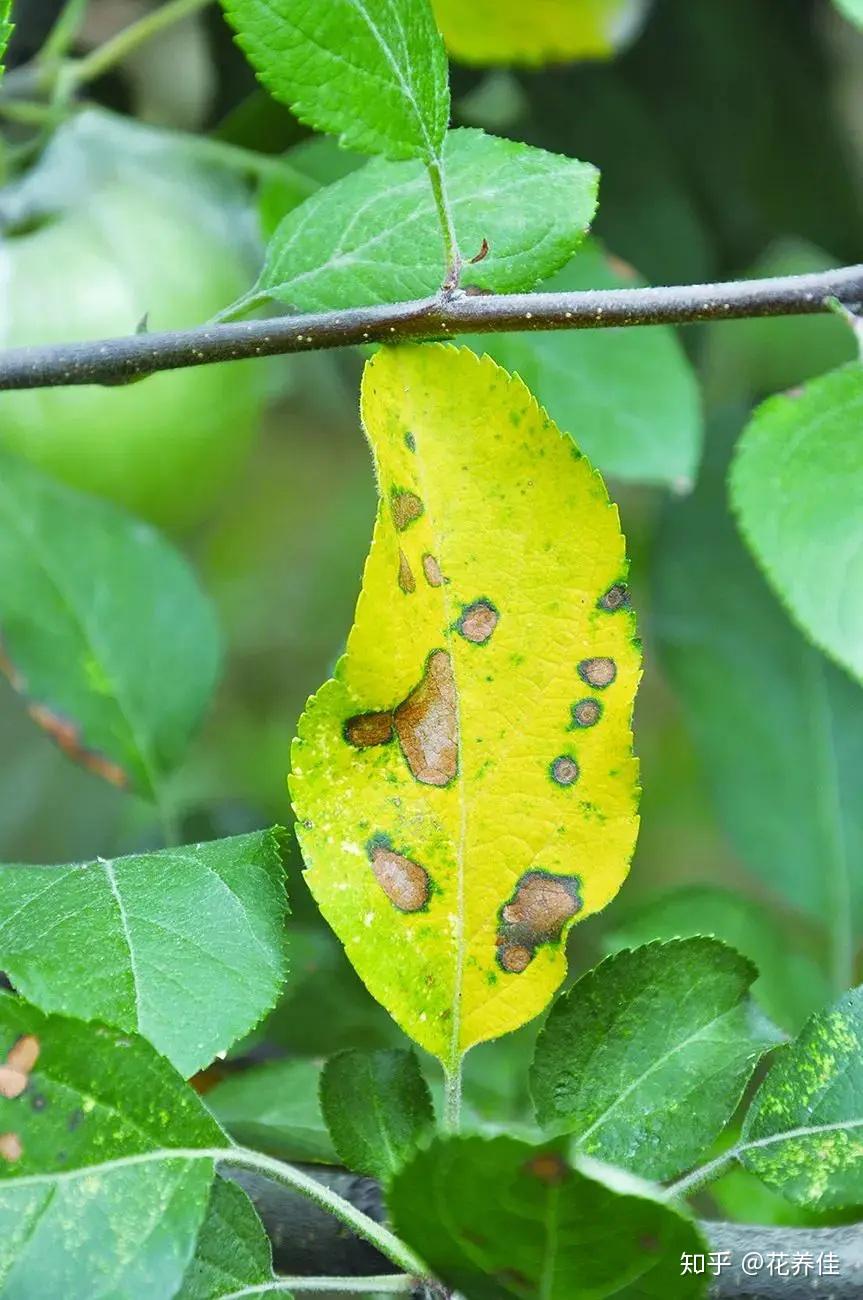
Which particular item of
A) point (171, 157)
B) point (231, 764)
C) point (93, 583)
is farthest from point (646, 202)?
point (231, 764)

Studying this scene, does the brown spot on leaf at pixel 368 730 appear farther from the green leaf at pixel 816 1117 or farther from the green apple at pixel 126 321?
the green apple at pixel 126 321

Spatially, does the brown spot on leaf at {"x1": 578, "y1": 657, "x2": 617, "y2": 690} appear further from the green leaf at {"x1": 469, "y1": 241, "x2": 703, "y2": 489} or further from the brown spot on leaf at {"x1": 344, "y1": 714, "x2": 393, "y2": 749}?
the green leaf at {"x1": 469, "y1": 241, "x2": 703, "y2": 489}

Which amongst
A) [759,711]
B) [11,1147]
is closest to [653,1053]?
[11,1147]

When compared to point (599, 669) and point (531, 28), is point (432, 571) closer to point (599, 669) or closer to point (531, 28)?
point (599, 669)

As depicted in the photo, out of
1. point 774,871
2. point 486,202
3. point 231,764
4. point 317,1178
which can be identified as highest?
point 486,202

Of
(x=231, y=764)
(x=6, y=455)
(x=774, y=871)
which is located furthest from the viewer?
(x=231, y=764)

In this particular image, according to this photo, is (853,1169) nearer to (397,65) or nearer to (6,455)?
(397,65)
